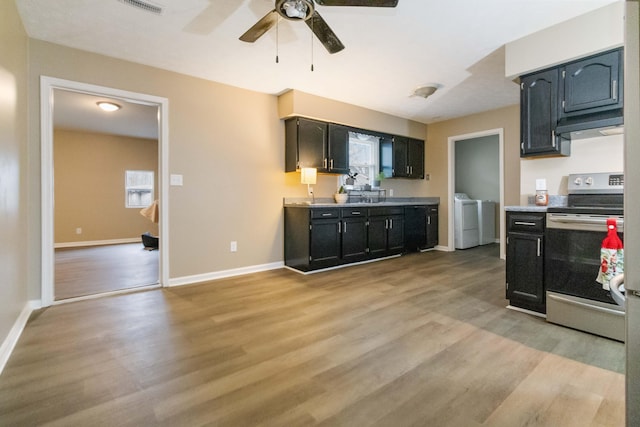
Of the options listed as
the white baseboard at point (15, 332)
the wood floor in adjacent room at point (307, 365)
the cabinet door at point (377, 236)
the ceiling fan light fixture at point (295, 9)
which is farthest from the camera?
the cabinet door at point (377, 236)

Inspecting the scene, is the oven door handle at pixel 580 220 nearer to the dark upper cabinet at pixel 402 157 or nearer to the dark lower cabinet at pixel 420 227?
the dark lower cabinet at pixel 420 227

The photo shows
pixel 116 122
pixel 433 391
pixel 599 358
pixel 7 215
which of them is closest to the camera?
pixel 433 391

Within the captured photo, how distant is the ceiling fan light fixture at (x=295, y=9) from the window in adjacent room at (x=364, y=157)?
117 inches

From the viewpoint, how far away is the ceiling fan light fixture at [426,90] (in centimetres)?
383

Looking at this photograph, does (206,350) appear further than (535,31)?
No

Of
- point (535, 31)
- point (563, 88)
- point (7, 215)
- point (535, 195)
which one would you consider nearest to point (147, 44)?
point (7, 215)

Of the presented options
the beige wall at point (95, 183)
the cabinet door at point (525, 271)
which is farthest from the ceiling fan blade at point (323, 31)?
the beige wall at point (95, 183)

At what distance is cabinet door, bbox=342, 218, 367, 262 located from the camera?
420 centimetres

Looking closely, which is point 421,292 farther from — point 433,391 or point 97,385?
point 97,385

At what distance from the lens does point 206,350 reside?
6.29ft

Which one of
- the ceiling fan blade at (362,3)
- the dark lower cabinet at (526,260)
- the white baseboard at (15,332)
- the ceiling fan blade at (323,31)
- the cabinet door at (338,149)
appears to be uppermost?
the ceiling fan blade at (323,31)

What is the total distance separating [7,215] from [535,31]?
13.8 feet

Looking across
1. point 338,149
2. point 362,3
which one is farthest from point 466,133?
point 362,3

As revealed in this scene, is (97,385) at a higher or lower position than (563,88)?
lower
